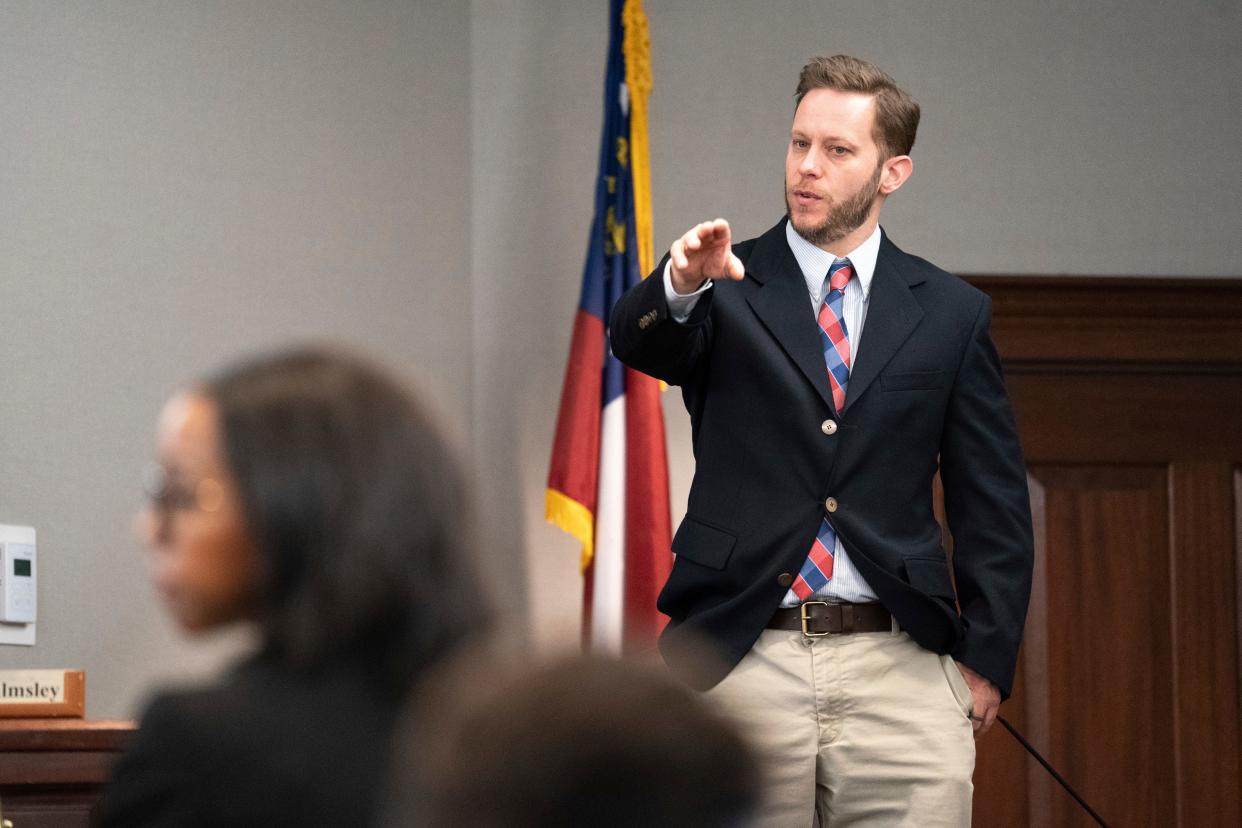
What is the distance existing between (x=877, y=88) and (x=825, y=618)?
2.70ft

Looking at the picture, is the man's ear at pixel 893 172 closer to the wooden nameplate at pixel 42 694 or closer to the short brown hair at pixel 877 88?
the short brown hair at pixel 877 88

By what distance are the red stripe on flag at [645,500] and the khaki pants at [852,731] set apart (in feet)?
4.31

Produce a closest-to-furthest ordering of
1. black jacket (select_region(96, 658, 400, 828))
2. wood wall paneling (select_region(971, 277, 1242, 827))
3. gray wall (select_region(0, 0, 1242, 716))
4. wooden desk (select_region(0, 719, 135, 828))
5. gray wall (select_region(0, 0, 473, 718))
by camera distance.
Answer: black jacket (select_region(96, 658, 400, 828))
wooden desk (select_region(0, 719, 135, 828))
gray wall (select_region(0, 0, 473, 718))
gray wall (select_region(0, 0, 1242, 716))
wood wall paneling (select_region(971, 277, 1242, 827))

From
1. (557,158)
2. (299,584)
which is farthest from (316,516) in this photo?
(557,158)

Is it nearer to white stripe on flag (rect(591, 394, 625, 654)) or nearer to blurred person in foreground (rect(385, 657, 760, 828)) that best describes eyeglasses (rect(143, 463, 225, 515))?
blurred person in foreground (rect(385, 657, 760, 828))

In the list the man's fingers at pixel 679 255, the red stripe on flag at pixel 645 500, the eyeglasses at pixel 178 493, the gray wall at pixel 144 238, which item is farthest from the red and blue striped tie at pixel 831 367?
the eyeglasses at pixel 178 493

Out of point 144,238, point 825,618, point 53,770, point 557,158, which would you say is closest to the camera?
point 53,770

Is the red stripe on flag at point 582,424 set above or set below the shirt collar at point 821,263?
below

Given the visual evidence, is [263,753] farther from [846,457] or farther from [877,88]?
[877,88]

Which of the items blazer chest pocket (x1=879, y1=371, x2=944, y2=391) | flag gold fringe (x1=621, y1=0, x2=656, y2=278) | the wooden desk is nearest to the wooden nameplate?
the wooden desk

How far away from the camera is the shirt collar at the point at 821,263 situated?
2.50m

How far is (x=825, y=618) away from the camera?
7.75 ft

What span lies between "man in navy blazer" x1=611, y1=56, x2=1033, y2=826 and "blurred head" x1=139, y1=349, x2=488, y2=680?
123 centimetres

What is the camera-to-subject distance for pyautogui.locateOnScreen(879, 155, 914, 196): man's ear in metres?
2.55
